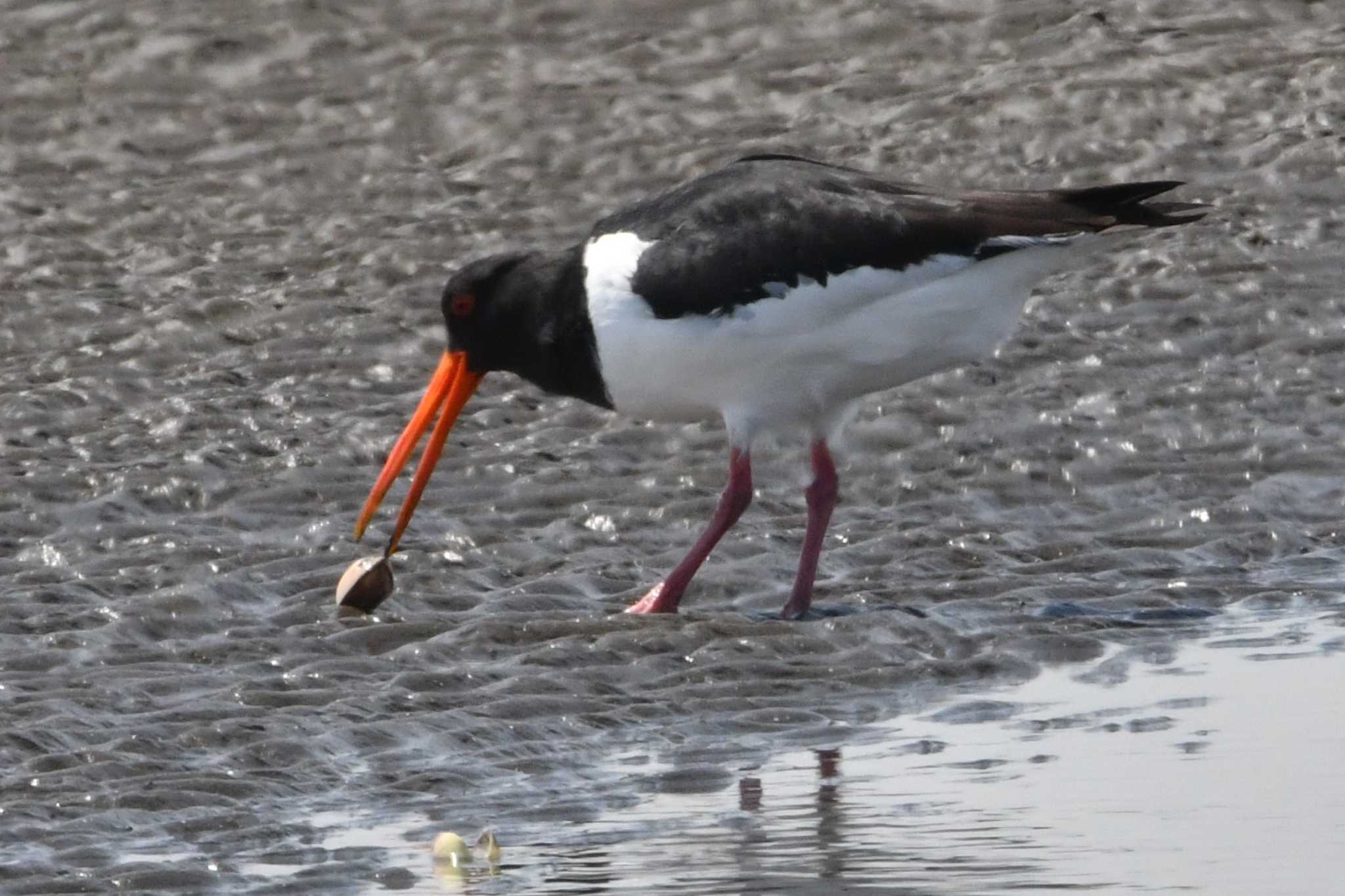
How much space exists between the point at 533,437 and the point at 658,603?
2168 millimetres

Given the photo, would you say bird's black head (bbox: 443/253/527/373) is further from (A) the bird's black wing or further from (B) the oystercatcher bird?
(A) the bird's black wing

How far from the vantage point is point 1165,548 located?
908 cm

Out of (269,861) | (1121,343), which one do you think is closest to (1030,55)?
(1121,343)

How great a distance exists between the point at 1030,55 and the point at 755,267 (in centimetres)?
582

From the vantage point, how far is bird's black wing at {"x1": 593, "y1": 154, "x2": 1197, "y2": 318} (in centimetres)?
829

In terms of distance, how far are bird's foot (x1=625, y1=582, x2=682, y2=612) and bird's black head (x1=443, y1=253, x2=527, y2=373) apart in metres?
1.08

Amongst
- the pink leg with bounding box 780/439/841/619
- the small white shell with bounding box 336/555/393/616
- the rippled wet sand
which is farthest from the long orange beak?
the pink leg with bounding box 780/439/841/619

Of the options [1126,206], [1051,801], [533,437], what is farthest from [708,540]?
[1051,801]

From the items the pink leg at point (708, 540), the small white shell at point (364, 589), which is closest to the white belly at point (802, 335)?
the pink leg at point (708, 540)

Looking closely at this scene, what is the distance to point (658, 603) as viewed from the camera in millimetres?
8297

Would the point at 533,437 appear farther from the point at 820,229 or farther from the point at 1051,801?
the point at 1051,801

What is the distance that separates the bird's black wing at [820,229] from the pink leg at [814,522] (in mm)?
736

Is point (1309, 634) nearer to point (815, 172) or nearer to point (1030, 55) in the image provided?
point (815, 172)

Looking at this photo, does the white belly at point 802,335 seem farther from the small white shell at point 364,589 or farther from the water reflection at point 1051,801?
the water reflection at point 1051,801
